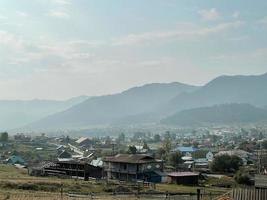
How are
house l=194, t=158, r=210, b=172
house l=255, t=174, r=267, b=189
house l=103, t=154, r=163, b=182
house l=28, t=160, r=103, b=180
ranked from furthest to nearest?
Answer: house l=194, t=158, r=210, b=172, house l=28, t=160, r=103, b=180, house l=103, t=154, r=163, b=182, house l=255, t=174, r=267, b=189

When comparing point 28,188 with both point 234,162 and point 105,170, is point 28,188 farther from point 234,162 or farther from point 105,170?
point 234,162

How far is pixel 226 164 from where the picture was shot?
75000 mm

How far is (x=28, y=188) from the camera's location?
4519cm

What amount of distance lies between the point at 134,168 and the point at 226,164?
17.7 meters

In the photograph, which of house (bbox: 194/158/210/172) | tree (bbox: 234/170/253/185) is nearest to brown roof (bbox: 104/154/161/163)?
tree (bbox: 234/170/253/185)

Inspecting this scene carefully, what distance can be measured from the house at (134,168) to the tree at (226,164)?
1292cm

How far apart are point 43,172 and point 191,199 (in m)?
35.7

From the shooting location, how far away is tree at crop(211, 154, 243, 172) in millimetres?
74875

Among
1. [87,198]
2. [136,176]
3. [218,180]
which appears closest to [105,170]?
[136,176]

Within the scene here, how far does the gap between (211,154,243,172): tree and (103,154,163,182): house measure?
1292 cm

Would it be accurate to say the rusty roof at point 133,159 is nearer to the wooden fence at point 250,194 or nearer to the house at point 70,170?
the house at point 70,170

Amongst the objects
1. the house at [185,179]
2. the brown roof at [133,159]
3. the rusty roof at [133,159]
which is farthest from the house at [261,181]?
the brown roof at [133,159]

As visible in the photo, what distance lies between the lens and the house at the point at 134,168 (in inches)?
2522

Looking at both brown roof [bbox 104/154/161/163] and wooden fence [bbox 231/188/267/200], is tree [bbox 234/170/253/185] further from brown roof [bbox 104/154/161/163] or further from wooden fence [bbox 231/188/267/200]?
wooden fence [bbox 231/188/267/200]
